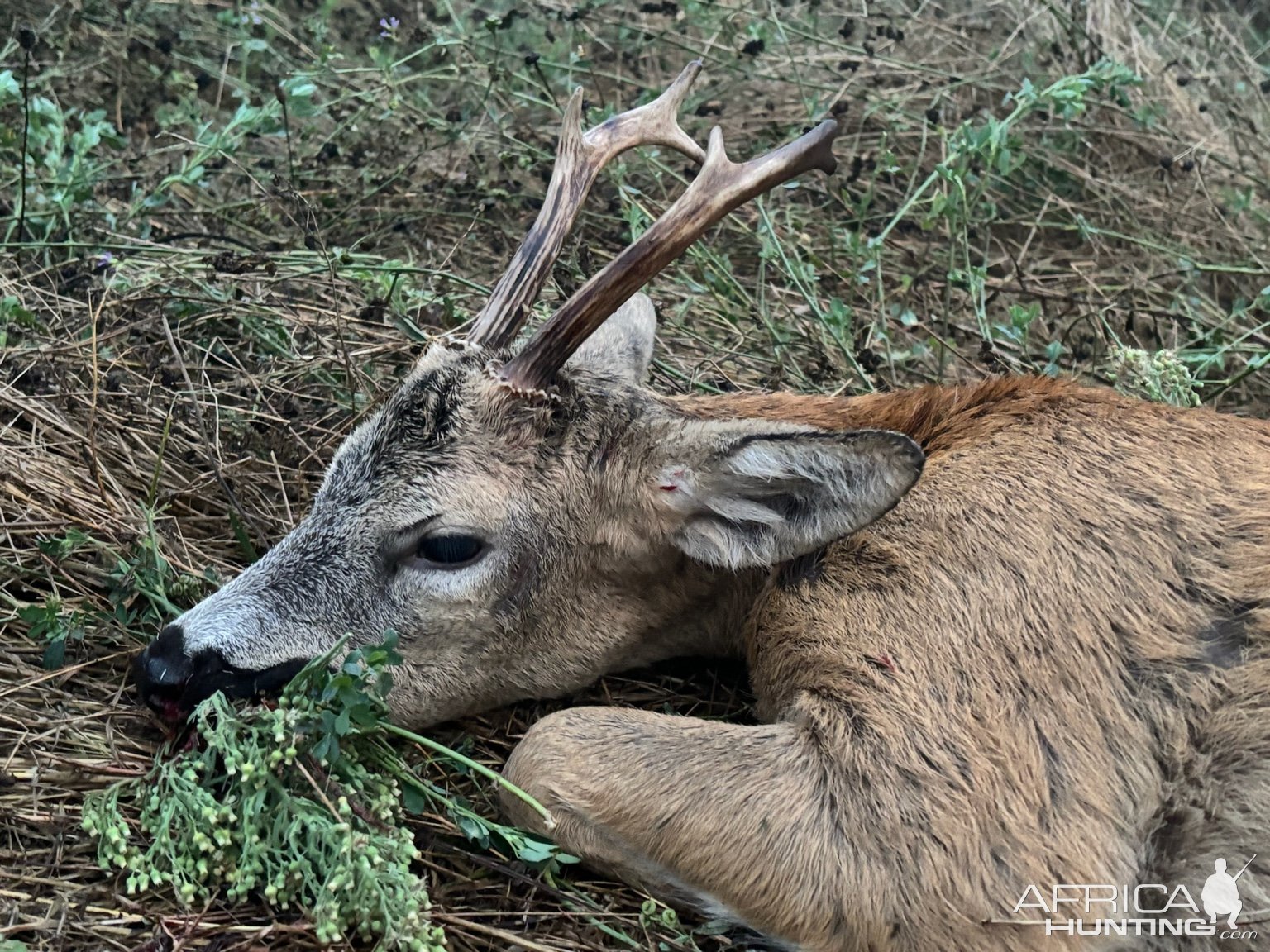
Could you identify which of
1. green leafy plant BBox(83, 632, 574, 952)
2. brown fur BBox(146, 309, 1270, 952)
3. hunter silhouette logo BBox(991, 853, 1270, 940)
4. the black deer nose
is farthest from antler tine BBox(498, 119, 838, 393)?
hunter silhouette logo BBox(991, 853, 1270, 940)

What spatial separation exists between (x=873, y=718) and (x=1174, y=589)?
888mm

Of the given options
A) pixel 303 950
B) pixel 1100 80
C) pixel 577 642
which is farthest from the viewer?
pixel 1100 80

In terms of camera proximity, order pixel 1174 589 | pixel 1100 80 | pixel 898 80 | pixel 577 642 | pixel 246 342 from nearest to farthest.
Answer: pixel 1174 589 < pixel 577 642 < pixel 246 342 < pixel 1100 80 < pixel 898 80

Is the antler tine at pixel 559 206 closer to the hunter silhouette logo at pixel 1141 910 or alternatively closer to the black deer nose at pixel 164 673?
the black deer nose at pixel 164 673

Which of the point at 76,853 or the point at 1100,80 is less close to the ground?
the point at 1100,80

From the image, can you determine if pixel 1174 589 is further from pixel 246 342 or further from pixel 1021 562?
pixel 246 342

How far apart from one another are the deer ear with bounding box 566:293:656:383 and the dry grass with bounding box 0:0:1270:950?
2.13 ft

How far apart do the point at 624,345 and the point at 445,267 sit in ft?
5.89

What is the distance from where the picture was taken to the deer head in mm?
3656

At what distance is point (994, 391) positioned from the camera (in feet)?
13.1

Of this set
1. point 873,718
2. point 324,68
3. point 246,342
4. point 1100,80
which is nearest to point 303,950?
point 873,718

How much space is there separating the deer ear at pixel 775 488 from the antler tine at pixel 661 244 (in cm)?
43

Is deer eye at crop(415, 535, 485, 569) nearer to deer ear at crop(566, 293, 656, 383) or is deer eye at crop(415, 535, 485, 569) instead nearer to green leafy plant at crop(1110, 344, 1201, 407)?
deer ear at crop(566, 293, 656, 383)

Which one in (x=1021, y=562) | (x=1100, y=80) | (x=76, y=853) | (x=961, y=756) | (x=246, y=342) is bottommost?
(x=76, y=853)
